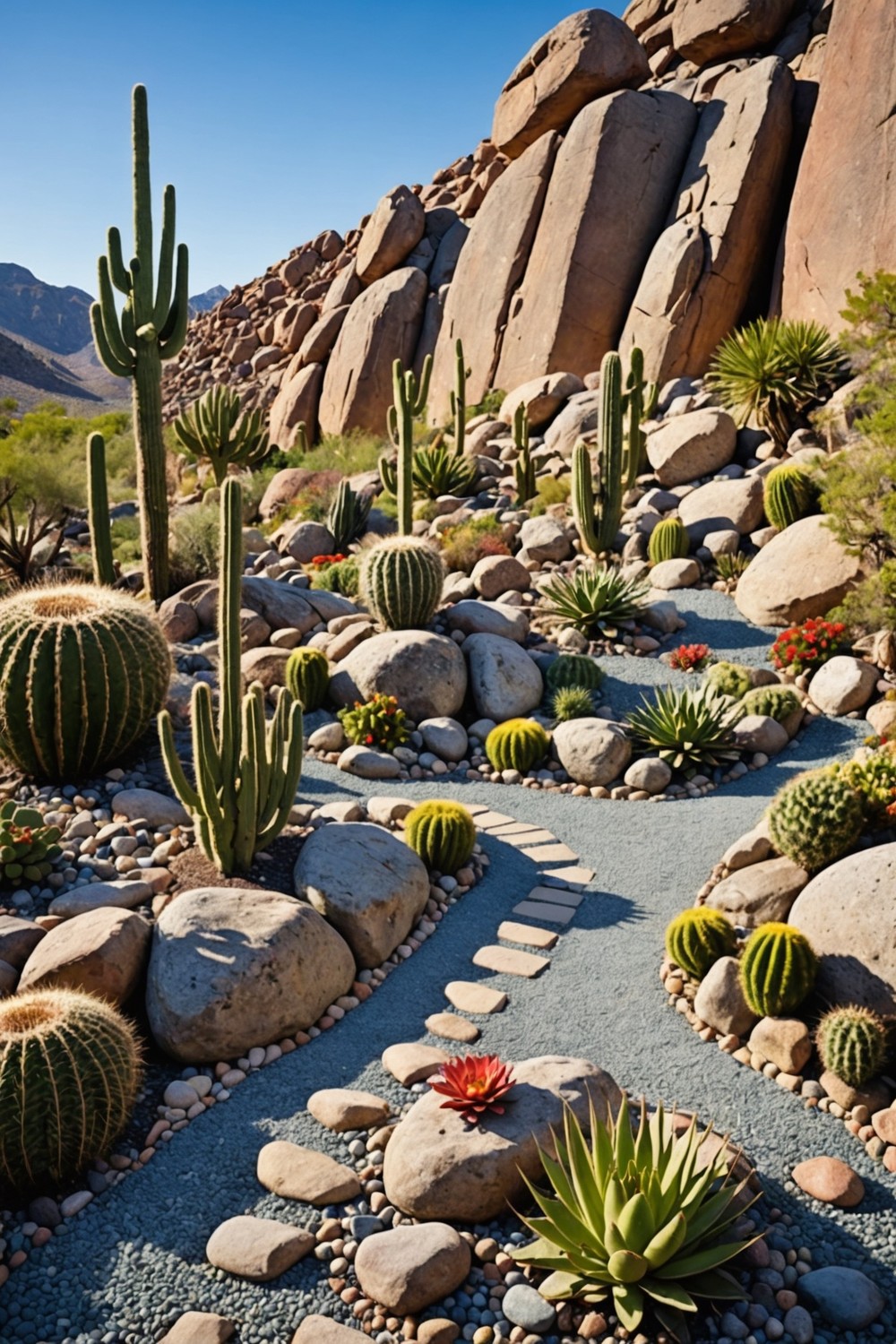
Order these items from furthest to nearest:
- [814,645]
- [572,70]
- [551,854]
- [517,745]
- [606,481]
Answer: [572,70]
[606,481]
[814,645]
[517,745]
[551,854]

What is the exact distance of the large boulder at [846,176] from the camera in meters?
14.7

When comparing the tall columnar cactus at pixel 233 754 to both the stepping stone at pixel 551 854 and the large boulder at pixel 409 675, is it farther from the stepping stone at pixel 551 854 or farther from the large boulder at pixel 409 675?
the large boulder at pixel 409 675

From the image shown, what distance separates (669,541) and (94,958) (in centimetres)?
866

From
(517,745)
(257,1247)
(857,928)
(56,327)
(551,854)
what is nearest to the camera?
(257,1247)

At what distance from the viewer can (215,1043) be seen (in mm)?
5191

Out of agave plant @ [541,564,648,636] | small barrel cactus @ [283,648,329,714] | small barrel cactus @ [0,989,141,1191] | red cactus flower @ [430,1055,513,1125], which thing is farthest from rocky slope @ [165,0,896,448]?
small barrel cactus @ [0,989,141,1191]

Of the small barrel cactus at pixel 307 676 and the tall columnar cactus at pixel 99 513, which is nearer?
the small barrel cactus at pixel 307 676

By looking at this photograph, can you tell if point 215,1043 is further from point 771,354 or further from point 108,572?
point 771,354

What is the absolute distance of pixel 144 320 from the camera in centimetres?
1062

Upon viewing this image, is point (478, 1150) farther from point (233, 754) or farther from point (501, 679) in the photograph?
point (501, 679)

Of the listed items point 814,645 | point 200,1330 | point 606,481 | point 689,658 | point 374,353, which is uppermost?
point 374,353

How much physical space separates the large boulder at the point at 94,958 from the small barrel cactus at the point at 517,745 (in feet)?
13.0

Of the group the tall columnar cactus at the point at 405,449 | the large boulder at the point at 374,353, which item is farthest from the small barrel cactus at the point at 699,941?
the large boulder at the point at 374,353

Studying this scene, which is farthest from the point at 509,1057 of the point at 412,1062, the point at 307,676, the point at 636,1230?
the point at 307,676
